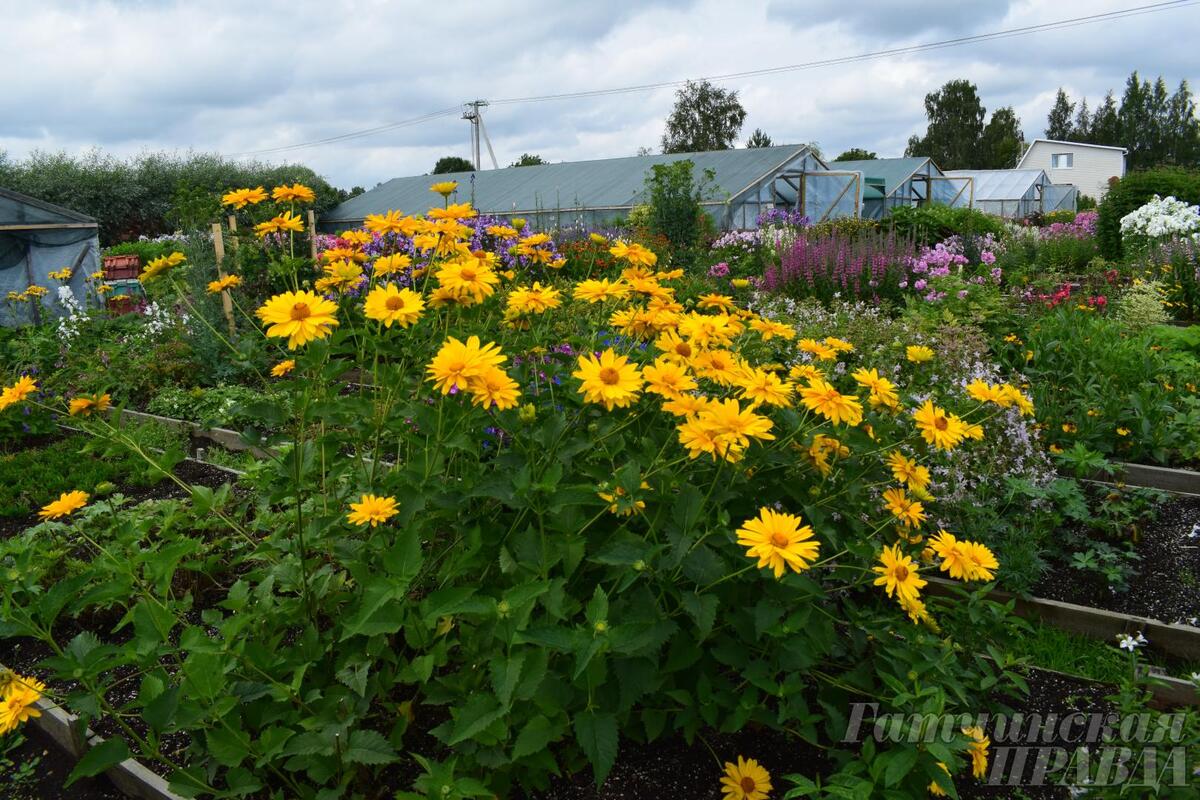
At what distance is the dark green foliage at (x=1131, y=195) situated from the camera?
45.0ft

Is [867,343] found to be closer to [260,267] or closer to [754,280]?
[754,280]

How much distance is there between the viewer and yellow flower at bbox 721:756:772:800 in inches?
72.3

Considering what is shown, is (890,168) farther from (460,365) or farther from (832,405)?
(460,365)

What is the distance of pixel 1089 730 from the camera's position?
2279 millimetres

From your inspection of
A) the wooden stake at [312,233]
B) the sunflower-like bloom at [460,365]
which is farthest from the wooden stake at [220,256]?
the sunflower-like bloom at [460,365]

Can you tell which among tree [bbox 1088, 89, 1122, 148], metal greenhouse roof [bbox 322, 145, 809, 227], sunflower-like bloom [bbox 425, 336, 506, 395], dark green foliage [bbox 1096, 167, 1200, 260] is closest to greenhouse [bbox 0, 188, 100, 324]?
metal greenhouse roof [bbox 322, 145, 809, 227]

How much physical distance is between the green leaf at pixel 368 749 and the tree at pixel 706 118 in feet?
133

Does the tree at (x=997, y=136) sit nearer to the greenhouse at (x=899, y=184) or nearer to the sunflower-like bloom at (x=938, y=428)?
the greenhouse at (x=899, y=184)

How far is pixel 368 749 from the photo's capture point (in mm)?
→ 1727

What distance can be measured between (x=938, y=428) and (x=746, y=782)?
962 mm

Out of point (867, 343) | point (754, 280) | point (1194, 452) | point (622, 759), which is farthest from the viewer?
point (754, 280)

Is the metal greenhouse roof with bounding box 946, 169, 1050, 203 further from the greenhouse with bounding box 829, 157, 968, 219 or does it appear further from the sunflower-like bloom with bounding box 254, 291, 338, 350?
the sunflower-like bloom with bounding box 254, 291, 338, 350

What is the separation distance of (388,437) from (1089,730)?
2.27 metres

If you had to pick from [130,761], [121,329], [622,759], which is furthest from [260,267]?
[622,759]
